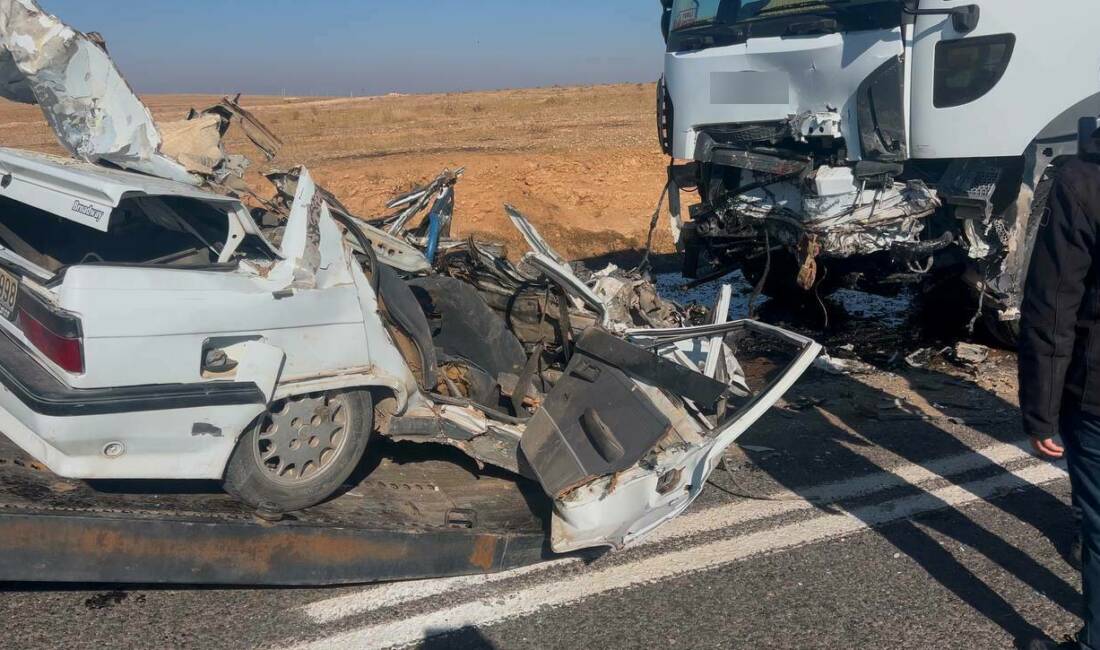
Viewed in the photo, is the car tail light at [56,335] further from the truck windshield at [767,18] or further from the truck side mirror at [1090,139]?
the truck windshield at [767,18]

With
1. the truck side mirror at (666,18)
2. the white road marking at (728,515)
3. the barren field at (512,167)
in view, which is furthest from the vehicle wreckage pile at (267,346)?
the truck side mirror at (666,18)

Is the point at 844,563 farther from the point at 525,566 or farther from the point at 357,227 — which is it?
the point at 357,227

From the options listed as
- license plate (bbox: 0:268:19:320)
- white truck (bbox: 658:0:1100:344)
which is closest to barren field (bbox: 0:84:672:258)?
license plate (bbox: 0:268:19:320)

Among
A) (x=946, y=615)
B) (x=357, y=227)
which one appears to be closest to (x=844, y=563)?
(x=946, y=615)

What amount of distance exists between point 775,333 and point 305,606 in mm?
2262

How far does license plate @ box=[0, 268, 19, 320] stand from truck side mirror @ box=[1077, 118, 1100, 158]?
3.47 metres

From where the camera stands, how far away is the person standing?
8.94 feet

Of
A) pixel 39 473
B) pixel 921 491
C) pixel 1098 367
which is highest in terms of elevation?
pixel 1098 367

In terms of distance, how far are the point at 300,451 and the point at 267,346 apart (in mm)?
480

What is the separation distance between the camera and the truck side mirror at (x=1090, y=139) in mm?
2768

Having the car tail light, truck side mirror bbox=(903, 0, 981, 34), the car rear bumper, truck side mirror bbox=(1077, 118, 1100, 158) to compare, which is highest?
truck side mirror bbox=(903, 0, 981, 34)

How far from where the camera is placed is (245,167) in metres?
4.27

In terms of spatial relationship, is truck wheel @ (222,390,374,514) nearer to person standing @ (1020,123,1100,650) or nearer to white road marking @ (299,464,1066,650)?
white road marking @ (299,464,1066,650)

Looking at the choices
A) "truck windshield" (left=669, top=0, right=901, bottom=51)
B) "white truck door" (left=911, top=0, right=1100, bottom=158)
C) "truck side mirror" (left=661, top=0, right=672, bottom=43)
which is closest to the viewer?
"white truck door" (left=911, top=0, right=1100, bottom=158)
